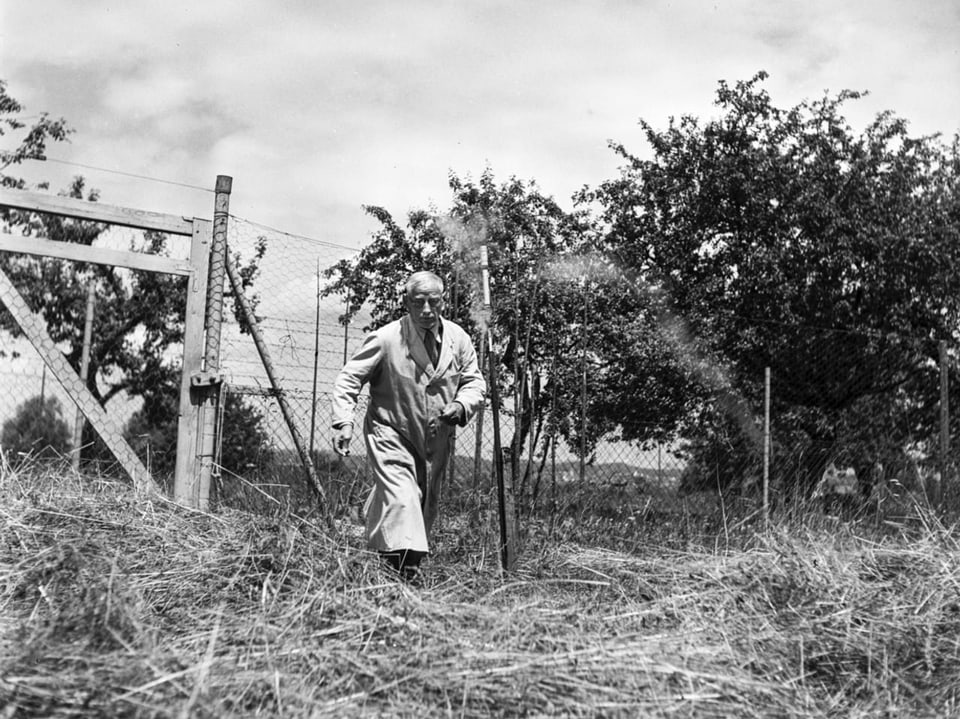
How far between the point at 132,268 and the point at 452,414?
94.5 inches

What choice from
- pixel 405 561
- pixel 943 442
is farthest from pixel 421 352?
pixel 943 442

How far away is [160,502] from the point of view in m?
5.09

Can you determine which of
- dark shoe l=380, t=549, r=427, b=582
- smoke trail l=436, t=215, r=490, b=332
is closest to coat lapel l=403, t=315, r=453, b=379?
dark shoe l=380, t=549, r=427, b=582

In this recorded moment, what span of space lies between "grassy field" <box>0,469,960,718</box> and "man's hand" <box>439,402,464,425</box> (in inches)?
27.4

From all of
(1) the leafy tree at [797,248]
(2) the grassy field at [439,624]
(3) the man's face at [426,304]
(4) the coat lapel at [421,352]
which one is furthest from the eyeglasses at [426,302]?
(1) the leafy tree at [797,248]

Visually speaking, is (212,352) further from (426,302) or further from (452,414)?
(452,414)

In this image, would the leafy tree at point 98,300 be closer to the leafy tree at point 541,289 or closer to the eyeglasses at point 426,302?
the leafy tree at point 541,289

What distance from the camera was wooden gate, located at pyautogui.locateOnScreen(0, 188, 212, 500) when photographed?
18.0ft

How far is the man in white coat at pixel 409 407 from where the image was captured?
4.29 metres

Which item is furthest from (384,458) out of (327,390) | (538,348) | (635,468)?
(538,348)

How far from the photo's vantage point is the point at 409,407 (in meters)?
4.45

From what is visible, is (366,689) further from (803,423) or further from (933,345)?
(933,345)

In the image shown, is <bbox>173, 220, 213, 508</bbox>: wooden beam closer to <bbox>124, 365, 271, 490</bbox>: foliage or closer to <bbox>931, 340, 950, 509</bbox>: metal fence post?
<bbox>124, 365, 271, 490</bbox>: foliage

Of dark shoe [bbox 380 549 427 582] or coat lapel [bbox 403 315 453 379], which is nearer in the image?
dark shoe [bbox 380 549 427 582]
